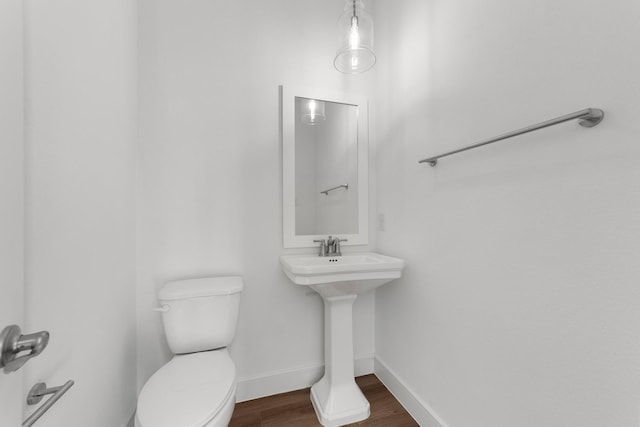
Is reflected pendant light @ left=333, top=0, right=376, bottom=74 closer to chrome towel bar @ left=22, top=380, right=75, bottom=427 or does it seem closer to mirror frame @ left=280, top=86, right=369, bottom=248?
mirror frame @ left=280, top=86, right=369, bottom=248

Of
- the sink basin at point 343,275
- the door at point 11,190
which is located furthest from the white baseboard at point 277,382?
the door at point 11,190

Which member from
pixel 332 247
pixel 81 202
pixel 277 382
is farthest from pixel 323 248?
pixel 81 202

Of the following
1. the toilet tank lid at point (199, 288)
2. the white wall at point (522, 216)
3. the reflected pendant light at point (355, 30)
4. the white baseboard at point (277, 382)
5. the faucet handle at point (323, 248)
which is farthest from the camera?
the faucet handle at point (323, 248)

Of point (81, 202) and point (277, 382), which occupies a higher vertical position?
point (81, 202)

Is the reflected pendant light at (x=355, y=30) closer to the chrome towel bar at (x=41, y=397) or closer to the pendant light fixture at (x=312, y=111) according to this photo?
the pendant light fixture at (x=312, y=111)

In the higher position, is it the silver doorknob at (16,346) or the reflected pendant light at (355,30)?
the reflected pendant light at (355,30)

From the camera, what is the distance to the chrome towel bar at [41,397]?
55 cm

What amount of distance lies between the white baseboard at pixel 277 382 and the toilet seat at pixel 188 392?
1.75 ft

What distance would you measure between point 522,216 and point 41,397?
1457 mm

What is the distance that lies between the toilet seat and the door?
506mm

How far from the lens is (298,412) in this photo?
1520 millimetres

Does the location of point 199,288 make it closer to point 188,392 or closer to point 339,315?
point 188,392

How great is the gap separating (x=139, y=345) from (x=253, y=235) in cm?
85

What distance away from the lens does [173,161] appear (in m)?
1.52
